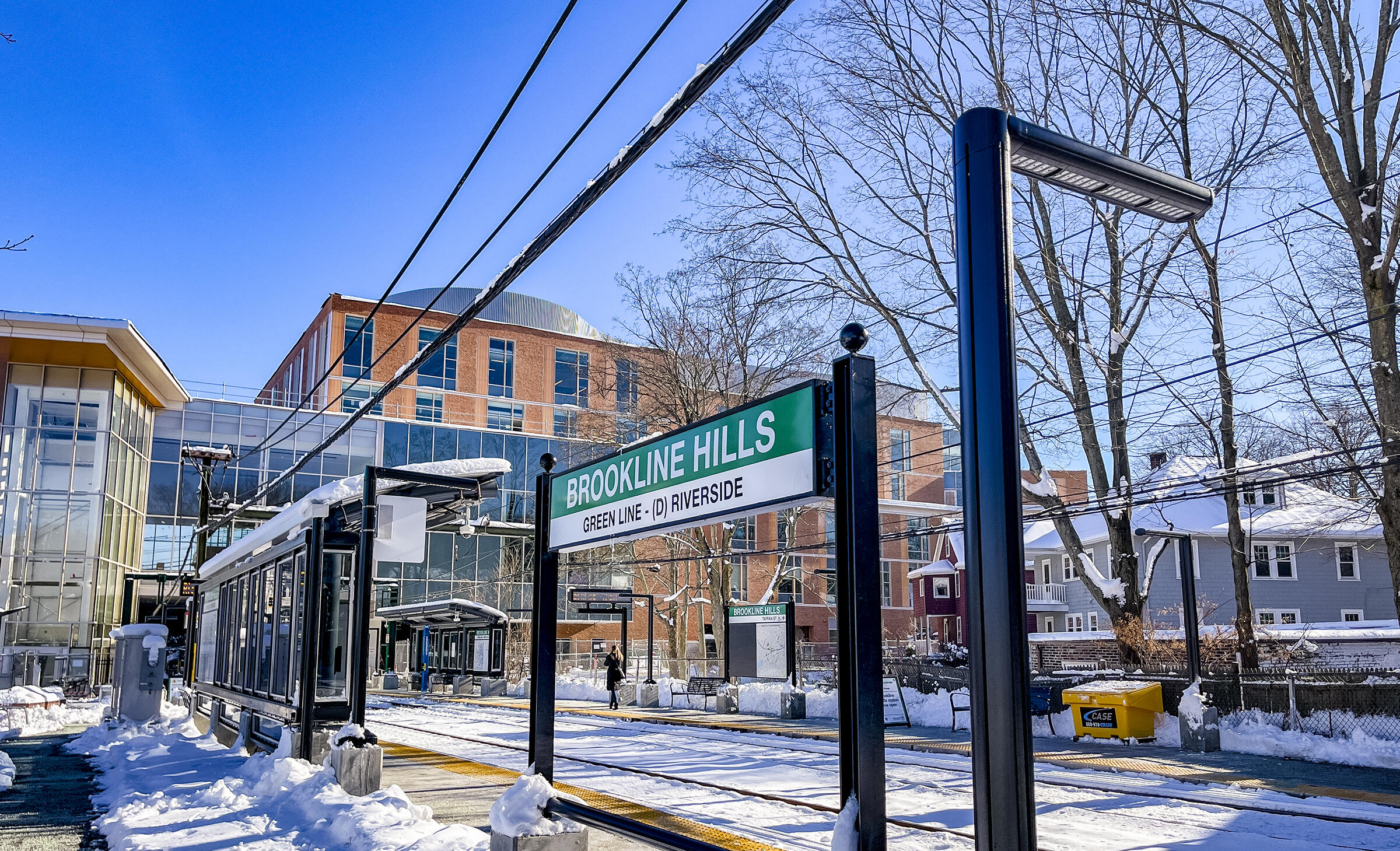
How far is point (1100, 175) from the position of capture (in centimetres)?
401

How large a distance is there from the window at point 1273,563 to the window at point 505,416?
3661 centimetres

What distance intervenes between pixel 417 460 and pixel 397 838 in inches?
1774

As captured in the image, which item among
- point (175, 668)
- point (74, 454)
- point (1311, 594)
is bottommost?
point (175, 668)

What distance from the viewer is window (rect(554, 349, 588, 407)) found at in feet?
196

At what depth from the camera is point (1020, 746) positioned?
3.10 m

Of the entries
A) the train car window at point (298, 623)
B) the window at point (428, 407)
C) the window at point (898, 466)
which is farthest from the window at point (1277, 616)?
the window at point (428, 407)

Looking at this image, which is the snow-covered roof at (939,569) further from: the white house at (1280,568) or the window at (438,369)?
the window at (438,369)

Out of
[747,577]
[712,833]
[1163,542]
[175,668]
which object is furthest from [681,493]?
[747,577]

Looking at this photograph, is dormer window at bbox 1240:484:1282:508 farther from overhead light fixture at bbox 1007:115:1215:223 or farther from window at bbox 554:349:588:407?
overhead light fixture at bbox 1007:115:1215:223

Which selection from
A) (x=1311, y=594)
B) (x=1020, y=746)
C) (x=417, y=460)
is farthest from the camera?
(x=417, y=460)

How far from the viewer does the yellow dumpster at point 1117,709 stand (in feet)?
57.3

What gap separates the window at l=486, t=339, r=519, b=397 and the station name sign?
52777mm

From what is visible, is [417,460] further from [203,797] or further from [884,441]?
[203,797]

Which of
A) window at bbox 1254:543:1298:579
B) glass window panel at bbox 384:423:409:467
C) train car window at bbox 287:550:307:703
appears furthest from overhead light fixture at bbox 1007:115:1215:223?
glass window panel at bbox 384:423:409:467
